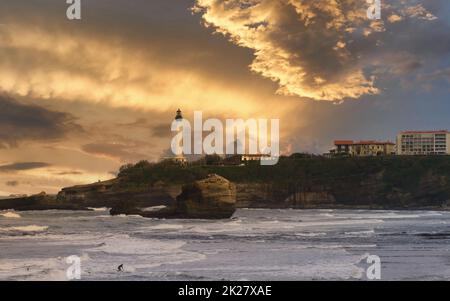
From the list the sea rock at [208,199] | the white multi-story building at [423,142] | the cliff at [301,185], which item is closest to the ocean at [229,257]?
the sea rock at [208,199]

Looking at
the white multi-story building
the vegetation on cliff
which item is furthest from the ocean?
the white multi-story building

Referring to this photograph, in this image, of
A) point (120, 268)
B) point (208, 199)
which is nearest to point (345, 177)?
point (208, 199)

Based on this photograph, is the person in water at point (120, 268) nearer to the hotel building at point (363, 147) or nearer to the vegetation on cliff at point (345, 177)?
the vegetation on cliff at point (345, 177)

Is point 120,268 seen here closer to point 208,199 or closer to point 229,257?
point 229,257

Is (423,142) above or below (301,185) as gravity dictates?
above

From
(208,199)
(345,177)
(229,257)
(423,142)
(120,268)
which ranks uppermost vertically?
(423,142)

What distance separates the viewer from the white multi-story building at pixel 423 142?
10594cm

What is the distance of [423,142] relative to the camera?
107 m

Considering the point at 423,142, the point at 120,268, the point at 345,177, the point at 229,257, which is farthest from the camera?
the point at 423,142

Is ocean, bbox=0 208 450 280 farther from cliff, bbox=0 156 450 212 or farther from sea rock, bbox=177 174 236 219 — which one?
cliff, bbox=0 156 450 212

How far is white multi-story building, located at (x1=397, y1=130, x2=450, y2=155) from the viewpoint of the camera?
10594 centimetres

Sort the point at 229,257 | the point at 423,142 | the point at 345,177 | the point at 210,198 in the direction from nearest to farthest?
1. the point at 229,257
2. the point at 210,198
3. the point at 345,177
4. the point at 423,142
